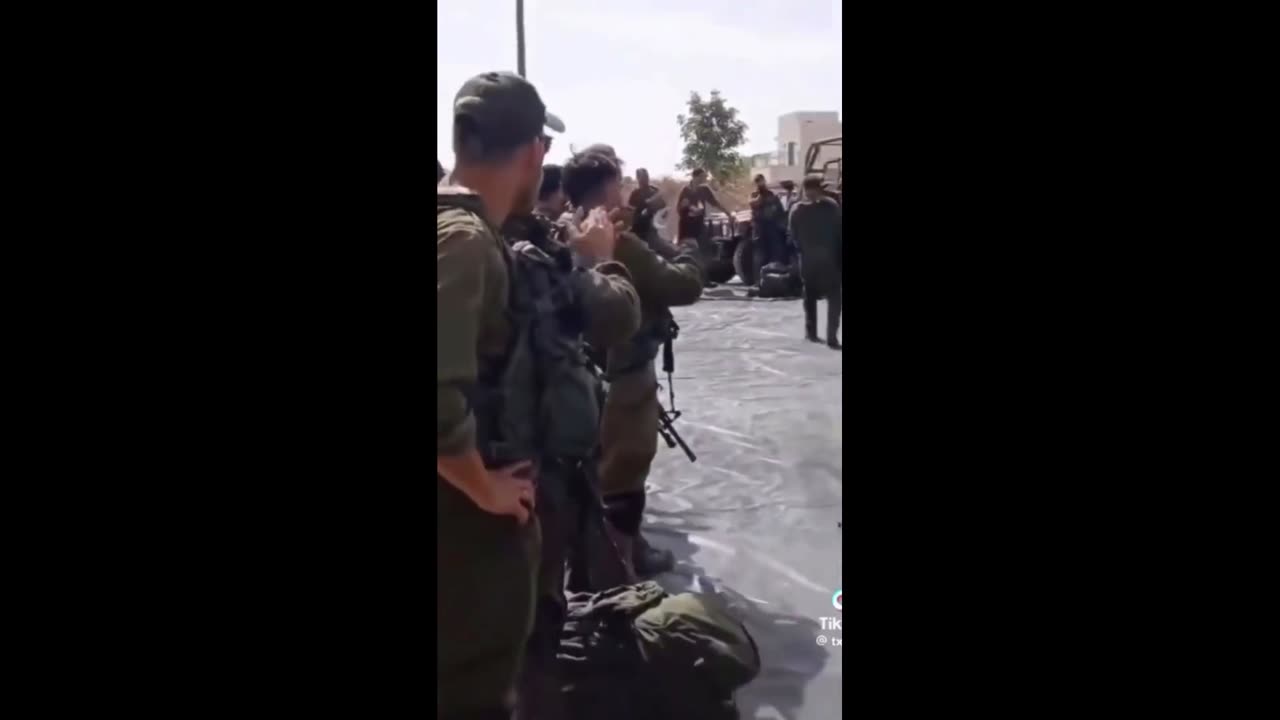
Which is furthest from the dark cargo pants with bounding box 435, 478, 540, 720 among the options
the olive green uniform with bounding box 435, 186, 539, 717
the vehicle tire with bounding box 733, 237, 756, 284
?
the vehicle tire with bounding box 733, 237, 756, 284

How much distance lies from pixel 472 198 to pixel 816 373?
5.76 meters

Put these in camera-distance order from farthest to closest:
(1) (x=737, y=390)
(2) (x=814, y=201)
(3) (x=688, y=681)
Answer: (2) (x=814, y=201) < (1) (x=737, y=390) < (3) (x=688, y=681)

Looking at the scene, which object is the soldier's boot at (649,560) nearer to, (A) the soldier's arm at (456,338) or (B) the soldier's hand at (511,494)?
(B) the soldier's hand at (511,494)

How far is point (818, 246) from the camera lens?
7910mm

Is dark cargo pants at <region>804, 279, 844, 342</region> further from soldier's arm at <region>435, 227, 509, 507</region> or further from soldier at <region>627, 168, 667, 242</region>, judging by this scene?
soldier's arm at <region>435, 227, 509, 507</region>

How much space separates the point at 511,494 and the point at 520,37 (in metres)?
0.81

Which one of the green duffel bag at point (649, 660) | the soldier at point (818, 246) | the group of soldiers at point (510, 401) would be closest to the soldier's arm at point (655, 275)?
the group of soldiers at point (510, 401)

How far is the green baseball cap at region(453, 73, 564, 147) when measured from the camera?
1.80 m
